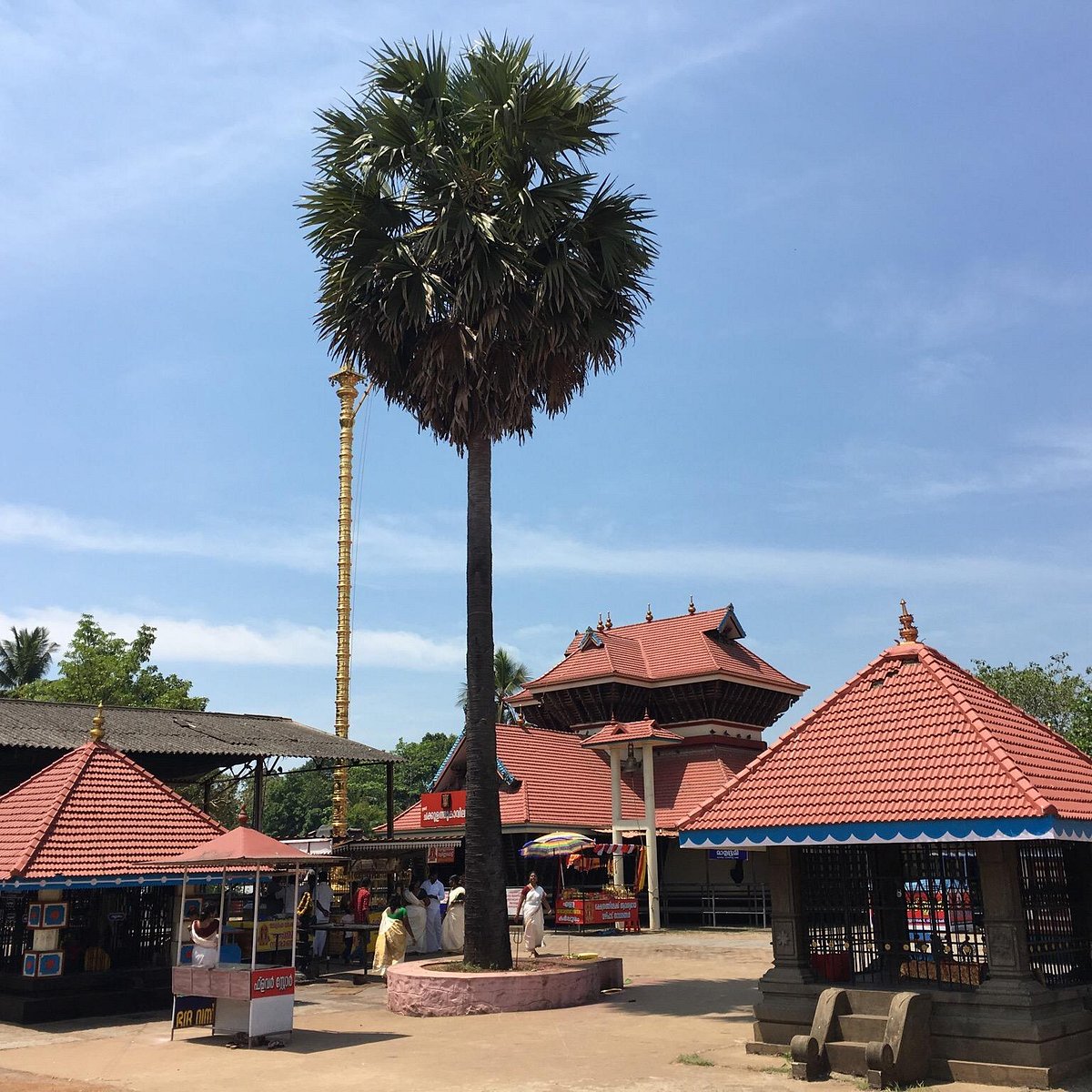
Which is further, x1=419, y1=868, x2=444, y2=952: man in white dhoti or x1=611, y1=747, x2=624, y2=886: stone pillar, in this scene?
x1=611, y1=747, x2=624, y2=886: stone pillar

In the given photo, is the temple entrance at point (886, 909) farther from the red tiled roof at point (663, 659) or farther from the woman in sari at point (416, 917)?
the red tiled roof at point (663, 659)

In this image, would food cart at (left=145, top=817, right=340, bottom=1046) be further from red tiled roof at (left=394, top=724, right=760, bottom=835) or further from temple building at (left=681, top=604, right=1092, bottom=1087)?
red tiled roof at (left=394, top=724, right=760, bottom=835)

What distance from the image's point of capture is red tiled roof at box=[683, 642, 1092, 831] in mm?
11375

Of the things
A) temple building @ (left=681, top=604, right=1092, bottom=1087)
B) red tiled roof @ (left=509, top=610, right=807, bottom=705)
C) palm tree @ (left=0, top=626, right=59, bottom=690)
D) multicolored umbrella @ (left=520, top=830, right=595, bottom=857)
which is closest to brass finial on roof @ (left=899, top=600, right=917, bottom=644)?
temple building @ (left=681, top=604, right=1092, bottom=1087)

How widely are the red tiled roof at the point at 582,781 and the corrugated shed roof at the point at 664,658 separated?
7.91 feet

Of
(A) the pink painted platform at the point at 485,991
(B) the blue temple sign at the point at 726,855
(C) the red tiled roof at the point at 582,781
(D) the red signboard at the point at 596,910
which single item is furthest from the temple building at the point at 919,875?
(C) the red tiled roof at the point at 582,781

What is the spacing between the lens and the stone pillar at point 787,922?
12.6 metres

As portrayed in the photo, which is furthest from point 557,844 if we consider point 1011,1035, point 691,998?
point 1011,1035

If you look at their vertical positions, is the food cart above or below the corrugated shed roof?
below

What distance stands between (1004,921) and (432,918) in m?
17.2

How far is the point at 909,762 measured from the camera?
12320mm

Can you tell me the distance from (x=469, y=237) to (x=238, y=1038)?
12570 millimetres

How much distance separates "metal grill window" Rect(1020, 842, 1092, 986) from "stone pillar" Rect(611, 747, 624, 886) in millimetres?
19844

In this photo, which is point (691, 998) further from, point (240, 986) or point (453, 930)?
point (453, 930)
